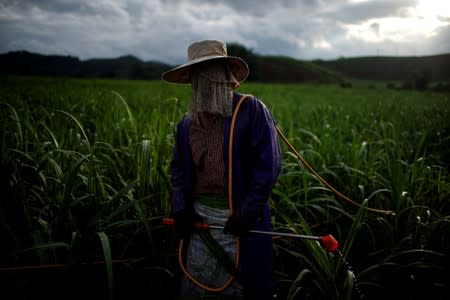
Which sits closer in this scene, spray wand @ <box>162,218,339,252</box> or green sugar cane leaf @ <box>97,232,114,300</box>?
spray wand @ <box>162,218,339,252</box>

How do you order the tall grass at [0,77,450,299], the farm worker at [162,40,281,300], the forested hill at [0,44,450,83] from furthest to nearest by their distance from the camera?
the forested hill at [0,44,450,83] → the tall grass at [0,77,450,299] → the farm worker at [162,40,281,300]

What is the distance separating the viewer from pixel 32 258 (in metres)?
1.50

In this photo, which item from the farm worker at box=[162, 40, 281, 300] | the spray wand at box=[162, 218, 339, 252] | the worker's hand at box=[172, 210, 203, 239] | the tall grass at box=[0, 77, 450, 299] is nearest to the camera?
the spray wand at box=[162, 218, 339, 252]

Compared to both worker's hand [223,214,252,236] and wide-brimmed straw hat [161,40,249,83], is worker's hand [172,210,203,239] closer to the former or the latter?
worker's hand [223,214,252,236]

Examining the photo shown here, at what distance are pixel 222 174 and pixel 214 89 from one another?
1.15 ft

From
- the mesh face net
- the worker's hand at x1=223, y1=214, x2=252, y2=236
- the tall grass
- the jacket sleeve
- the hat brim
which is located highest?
the hat brim

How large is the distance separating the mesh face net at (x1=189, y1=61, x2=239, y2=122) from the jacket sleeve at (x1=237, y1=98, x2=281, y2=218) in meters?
0.11

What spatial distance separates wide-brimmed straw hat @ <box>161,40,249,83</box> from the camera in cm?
109

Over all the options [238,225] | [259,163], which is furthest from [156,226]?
[259,163]

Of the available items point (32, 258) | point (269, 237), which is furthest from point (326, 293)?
point (32, 258)

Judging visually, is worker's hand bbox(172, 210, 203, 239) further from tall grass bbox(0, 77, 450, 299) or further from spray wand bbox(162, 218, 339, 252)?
tall grass bbox(0, 77, 450, 299)

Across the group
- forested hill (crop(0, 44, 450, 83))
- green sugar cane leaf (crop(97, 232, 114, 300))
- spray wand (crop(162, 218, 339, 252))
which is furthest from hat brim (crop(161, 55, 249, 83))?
forested hill (crop(0, 44, 450, 83))

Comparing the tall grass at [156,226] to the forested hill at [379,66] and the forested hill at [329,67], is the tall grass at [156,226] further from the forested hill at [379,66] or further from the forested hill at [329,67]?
the forested hill at [379,66]

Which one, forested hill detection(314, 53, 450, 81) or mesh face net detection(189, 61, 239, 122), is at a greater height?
forested hill detection(314, 53, 450, 81)
